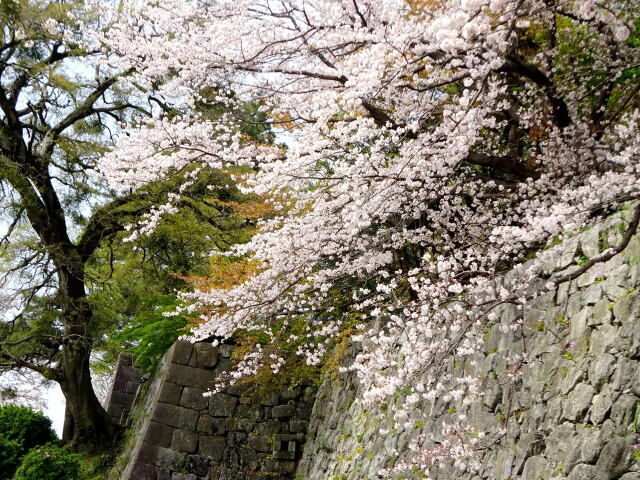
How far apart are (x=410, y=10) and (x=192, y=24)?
2.01 meters

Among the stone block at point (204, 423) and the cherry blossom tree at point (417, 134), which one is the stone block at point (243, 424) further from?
the cherry blossom tree at point (417, 134)

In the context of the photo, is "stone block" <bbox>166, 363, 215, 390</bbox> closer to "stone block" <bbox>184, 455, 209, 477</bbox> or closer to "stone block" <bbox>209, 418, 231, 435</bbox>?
"stone block" <bbox>209, 418, 231, 435</bbox>

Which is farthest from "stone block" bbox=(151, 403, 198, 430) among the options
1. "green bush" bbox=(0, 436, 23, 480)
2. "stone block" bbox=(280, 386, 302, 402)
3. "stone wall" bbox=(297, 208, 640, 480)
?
"stone wall" bbox=(297, 208, 640, 480)

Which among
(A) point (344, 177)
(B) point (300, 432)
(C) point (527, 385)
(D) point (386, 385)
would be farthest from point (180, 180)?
(C) point (527, 385)

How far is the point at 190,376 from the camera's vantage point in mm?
8781

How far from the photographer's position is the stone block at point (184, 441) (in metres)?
8.37

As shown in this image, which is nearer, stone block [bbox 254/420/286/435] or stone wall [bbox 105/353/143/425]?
stone block [bbox 254/420/286/435]

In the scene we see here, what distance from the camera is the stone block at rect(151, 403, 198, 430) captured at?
8438 mm

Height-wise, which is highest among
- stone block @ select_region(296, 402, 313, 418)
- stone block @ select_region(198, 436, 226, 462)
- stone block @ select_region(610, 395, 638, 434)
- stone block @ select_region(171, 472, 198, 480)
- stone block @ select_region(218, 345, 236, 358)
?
stone block @ select_region(218, 345, 236, 358)

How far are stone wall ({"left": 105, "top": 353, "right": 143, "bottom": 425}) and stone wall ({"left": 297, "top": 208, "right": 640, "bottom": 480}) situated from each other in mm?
8932

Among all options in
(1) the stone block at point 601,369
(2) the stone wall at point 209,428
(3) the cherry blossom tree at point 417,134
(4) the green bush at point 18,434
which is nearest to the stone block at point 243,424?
(2) the stone wall at point 209,428

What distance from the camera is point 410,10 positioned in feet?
17.6

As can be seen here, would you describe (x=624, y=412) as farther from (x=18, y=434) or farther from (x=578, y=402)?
(x=18, y=434)

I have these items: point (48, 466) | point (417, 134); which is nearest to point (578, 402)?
point (417, 134)
